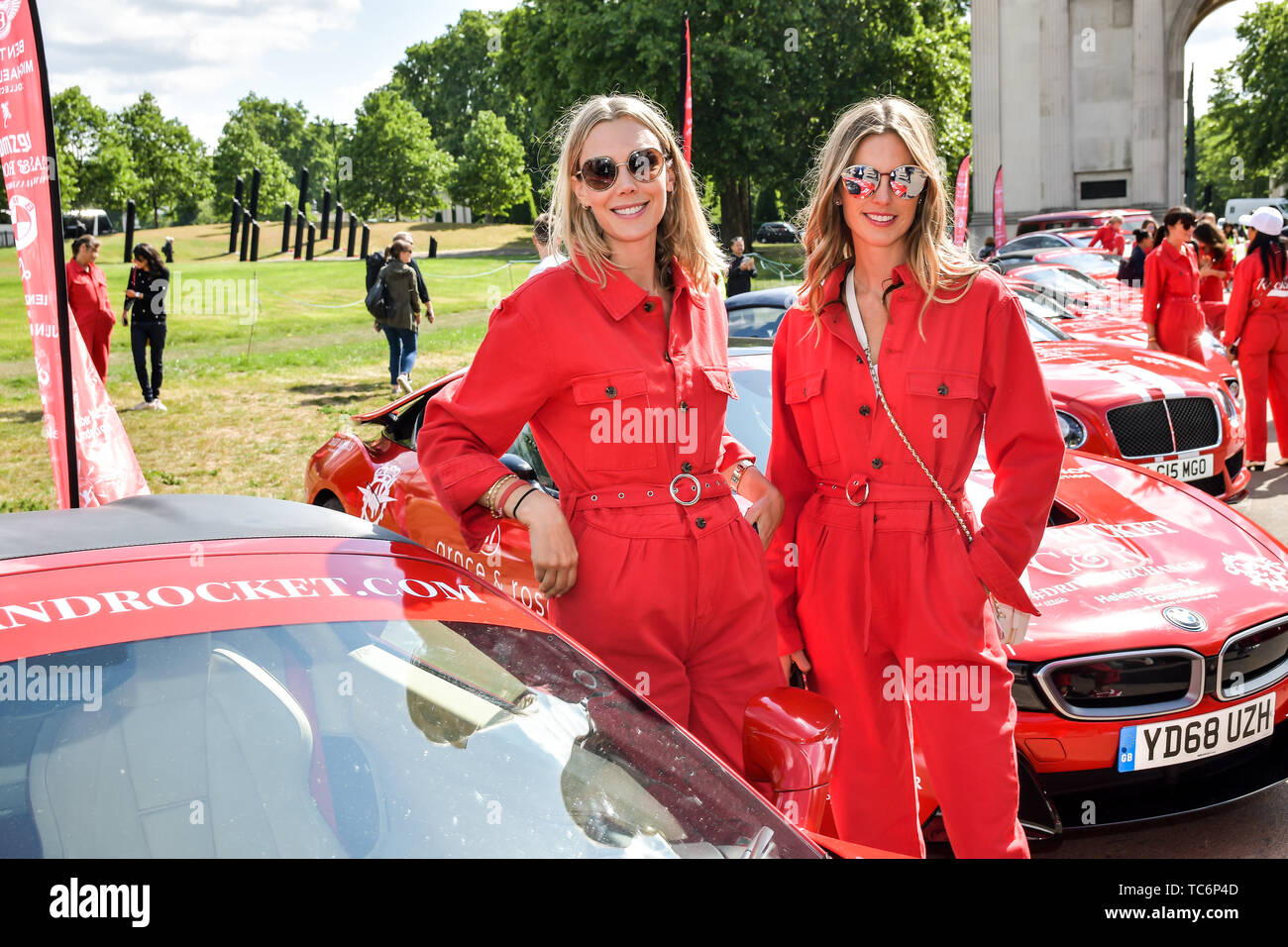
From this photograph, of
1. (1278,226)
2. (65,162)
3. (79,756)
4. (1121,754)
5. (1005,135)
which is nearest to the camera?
(79,756)

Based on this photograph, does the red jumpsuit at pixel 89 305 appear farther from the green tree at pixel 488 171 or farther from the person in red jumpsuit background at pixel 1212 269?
the green tree at pixel 488 171

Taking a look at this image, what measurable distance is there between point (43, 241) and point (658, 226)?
3.21 metres

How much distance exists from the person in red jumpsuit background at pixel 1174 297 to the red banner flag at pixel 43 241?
8.05m

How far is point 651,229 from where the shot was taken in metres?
2.52

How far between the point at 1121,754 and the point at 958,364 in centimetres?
145

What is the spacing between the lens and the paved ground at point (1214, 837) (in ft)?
11.7

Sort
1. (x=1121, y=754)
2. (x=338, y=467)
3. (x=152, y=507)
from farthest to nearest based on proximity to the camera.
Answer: (x=338, y=467) < (x=1121, y=754) < (x=152, y=507)

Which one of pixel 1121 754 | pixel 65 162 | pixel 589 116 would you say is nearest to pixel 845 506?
pixel 589 116

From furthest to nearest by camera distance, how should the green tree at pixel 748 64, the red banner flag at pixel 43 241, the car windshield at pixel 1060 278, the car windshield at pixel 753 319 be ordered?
1. the green tree at pixel 748 64
2. the car windshield at pixel 1060 278
3. the car windshield at pixel 753 319
4. the red banner flag at pixel 43 241

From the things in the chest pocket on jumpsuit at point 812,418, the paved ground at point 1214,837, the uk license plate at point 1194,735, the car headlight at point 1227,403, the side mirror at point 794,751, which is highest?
the chest pocket on jumpsuit at point 812,418

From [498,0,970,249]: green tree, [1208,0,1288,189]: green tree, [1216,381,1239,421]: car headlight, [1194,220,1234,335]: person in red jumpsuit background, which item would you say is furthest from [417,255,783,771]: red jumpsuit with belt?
[1208,0,1288,189]: green tree

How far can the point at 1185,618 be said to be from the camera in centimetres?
349

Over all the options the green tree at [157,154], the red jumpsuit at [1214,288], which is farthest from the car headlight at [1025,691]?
the green tree at [157,154]

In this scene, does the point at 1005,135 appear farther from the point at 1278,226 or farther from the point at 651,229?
the point at 651,229
